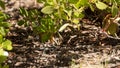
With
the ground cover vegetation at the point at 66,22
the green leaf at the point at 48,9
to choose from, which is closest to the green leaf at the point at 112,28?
the ground cover vegetation at the point at 66,22

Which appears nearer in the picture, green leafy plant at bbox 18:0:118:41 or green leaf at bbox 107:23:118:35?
green leafy plant at bbox 18:0:118:41

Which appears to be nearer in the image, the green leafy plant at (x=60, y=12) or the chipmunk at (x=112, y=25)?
the green leafy plant at (x=60, y=12)

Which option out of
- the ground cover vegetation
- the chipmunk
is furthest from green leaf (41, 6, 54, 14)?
the chipmunk

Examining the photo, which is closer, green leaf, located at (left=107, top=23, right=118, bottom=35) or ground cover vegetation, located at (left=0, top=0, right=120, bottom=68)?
ground cover vegetation, located at (left=0, top=0, right=120, bottom=68)

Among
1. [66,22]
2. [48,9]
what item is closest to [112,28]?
[66,22]

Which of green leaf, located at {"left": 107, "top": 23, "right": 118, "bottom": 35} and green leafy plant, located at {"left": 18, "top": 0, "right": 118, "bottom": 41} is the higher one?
green leafy plant, located at {"left": 18, "top": 0, "right": 118, "bottom": 41}

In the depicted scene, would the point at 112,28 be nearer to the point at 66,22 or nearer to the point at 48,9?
the point at 66,22

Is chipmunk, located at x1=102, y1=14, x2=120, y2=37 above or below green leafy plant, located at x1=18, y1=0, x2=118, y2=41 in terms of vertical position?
below

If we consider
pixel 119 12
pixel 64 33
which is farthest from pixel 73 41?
pixel 119 12

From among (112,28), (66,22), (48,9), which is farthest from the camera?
(66,22)

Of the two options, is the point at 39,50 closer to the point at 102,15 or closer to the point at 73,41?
the point at 73,41

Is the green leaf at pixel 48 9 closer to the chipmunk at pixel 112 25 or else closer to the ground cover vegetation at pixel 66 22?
the ground cover vegetation at pixel 66 22

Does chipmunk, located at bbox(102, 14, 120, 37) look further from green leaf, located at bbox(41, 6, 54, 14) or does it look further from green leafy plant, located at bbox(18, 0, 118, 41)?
green leaf, located at bbox(41, 6, 54, 14)

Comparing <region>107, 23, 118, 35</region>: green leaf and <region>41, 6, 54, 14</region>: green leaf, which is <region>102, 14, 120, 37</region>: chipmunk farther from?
<region>41, 6, 54, 14</region>: green leaf
